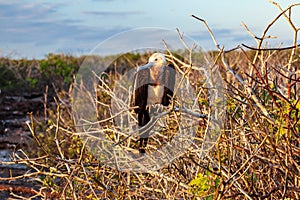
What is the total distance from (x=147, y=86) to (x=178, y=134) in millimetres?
477

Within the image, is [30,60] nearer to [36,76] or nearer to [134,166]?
[36,76]

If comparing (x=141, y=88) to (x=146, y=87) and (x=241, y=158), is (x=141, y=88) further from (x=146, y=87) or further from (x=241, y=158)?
(x=241, y=158)

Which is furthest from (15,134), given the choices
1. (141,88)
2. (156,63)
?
(156,63)

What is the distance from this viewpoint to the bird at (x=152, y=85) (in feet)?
7.88

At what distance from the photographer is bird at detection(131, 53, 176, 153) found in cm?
240

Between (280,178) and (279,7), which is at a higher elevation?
(279,7)

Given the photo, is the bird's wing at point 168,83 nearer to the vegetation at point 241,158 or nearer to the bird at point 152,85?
the bird at point 152,85

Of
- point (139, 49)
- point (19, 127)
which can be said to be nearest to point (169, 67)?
point (139, 49)

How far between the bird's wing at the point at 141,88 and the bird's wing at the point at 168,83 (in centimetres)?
8

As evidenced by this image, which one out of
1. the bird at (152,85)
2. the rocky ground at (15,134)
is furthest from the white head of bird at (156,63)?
the rocky ground at (15,134)

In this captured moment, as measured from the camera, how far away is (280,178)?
2.89m

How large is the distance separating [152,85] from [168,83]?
7cm

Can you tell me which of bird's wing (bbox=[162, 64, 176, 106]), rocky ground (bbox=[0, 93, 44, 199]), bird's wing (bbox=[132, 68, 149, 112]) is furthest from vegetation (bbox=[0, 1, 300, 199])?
rocky ground (bbox=[0, 93, 44, 199])

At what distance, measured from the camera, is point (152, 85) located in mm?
2494
